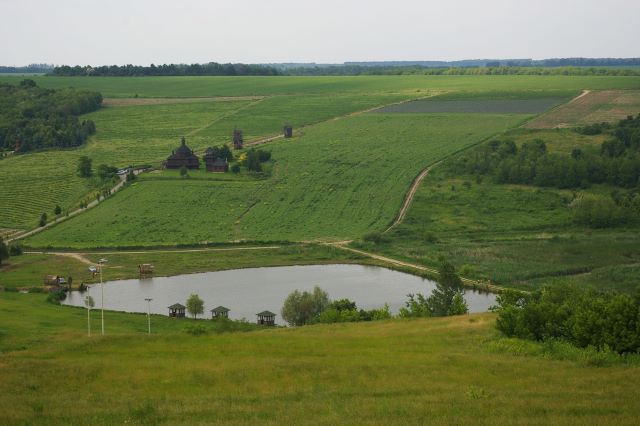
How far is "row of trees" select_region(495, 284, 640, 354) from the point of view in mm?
31891

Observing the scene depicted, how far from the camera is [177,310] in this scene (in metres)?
54.2

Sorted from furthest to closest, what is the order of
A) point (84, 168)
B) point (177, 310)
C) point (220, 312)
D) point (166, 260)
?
point (84, 168) → point (166, 260) → point (177, 310) → point (220, 312)

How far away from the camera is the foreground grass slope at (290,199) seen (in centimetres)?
7762

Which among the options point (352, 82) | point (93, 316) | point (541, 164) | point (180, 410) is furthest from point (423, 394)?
point (352, 82)

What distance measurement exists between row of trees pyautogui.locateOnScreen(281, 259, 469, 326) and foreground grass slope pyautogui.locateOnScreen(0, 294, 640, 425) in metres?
6.56

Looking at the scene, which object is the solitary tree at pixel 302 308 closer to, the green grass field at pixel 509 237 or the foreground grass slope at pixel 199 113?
the green grass field at pixel 509 237

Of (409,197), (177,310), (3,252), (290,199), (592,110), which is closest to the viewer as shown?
(177,310)

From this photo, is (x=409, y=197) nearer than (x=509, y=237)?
No

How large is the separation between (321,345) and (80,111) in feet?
399

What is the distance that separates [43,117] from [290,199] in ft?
203

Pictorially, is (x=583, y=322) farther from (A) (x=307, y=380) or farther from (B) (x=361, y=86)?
(B) (x=361, y=86)

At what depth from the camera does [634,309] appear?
3203 cm

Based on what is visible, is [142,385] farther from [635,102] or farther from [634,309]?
[635,102]

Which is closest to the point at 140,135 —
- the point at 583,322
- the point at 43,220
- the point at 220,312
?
the point at 43,220
